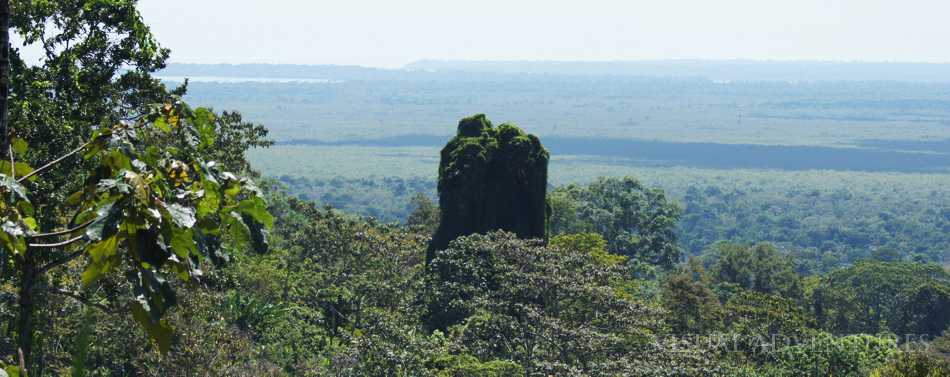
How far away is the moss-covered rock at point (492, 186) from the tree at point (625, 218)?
24.9 m

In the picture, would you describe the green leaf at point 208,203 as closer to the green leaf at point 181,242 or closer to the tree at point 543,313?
the green leaf at point 181,242

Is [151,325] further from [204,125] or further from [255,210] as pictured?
[204,125]

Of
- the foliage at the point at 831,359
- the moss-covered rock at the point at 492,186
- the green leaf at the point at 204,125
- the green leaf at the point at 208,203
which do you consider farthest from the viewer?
the moss-covered rock at the point at 492,186

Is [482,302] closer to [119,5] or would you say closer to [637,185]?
[119,5]

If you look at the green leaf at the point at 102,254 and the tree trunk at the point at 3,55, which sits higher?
the tree trunk at the point at 3,55

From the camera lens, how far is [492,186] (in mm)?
40250

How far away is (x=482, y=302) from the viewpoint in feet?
90.3

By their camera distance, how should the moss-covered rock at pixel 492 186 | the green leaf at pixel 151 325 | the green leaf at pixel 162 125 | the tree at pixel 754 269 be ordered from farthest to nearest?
the tree at pixel 754 269
the moss-covered rock at pixel 492 186
the green leaf at pixel 162 125
the green leaf at pixel 151 325

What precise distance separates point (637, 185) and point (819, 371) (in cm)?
4267

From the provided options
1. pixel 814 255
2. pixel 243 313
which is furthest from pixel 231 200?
pixel 814 255

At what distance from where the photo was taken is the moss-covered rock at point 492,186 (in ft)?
130

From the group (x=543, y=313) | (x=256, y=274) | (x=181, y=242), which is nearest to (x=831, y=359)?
(x=543, y=313)

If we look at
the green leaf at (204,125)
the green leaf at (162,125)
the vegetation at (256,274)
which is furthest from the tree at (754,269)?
the green leaf at (162,125)

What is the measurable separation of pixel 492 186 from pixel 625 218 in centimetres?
3317
